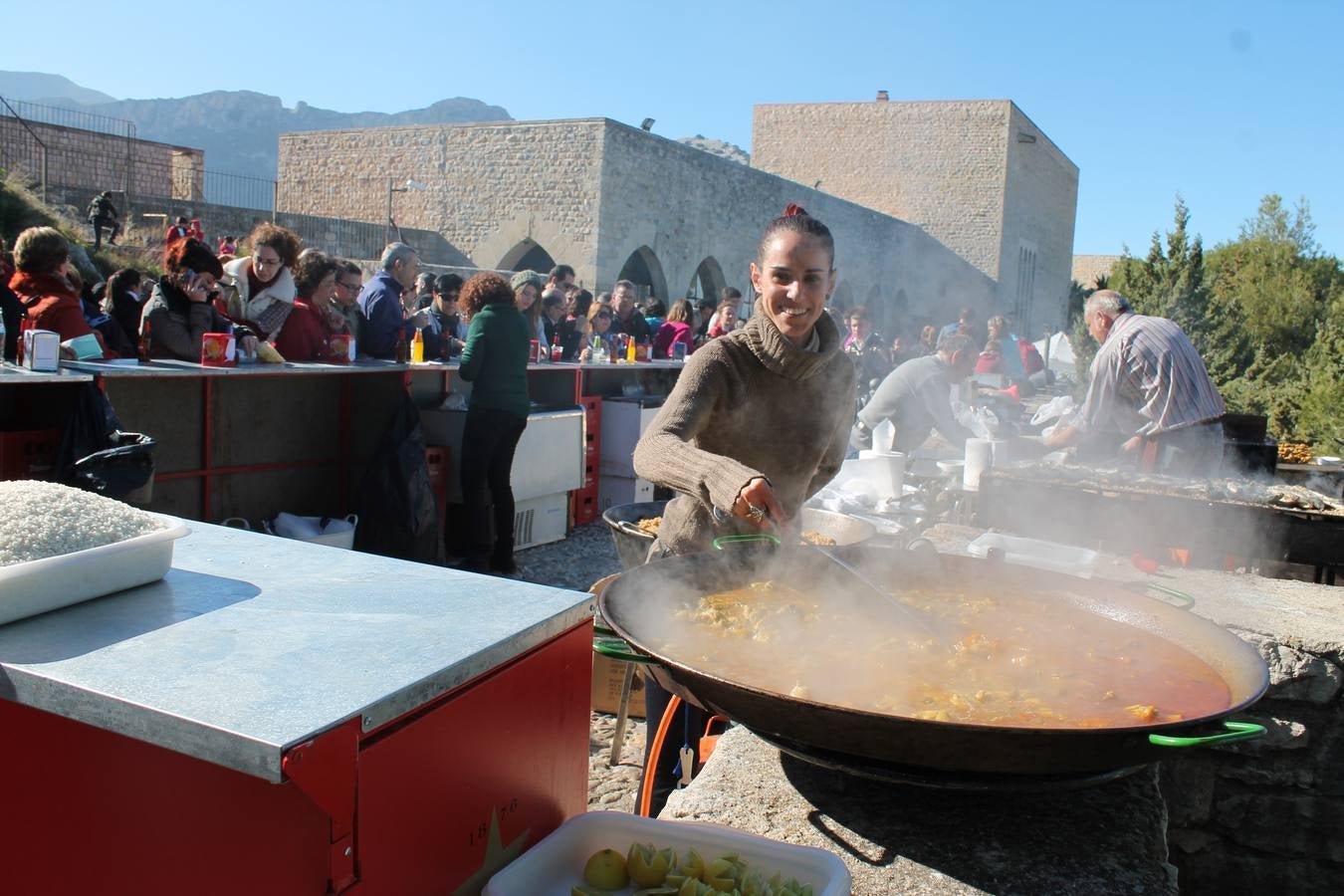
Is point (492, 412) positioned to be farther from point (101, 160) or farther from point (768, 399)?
point (101, 160)

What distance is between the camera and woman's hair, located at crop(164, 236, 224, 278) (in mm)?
6062

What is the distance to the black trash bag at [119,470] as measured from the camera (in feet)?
14.7

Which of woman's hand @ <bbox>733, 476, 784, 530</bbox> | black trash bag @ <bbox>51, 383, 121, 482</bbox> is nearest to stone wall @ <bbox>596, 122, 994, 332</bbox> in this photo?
black trash bag @ <bbox>51, 383, 121, 482</bbox>

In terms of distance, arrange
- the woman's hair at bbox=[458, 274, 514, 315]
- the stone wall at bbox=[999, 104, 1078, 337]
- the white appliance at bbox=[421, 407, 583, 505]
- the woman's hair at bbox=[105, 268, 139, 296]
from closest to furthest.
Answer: the woman's hair at bbox=[458, 274, 514, 315]
the white appliance at bbox=[421, 407, 583, 505]
the woman's hair at bbox=[105, 268, 139, 296]
the stone wall at bbox=[999, 104, 1078, 337]

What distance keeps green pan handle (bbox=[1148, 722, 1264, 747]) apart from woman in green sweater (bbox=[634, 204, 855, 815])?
121 cm

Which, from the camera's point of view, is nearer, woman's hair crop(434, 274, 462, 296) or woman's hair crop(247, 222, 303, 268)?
woman's hair crop(247, 222, 303, 268)

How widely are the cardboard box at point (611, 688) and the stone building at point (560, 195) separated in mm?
18115

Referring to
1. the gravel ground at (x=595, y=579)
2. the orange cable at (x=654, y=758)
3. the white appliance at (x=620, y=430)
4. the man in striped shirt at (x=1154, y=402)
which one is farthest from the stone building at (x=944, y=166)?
the orange cable at (x=654, y=758)

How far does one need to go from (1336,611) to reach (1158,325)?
305cm

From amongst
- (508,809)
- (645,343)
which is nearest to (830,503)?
(508,809)

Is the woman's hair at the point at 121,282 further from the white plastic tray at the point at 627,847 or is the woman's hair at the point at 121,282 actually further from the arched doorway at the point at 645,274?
the arched doorway at the point at 645,274

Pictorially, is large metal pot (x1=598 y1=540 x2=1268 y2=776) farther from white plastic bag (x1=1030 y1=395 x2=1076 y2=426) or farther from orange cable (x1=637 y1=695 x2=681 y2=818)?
white plastic bag (x1=1030 y1=395 x2=1076 y2=426)

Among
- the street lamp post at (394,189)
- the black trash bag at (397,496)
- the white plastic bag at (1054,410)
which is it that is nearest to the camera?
the black trash bag at (397,496)

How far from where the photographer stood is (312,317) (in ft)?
23.1
